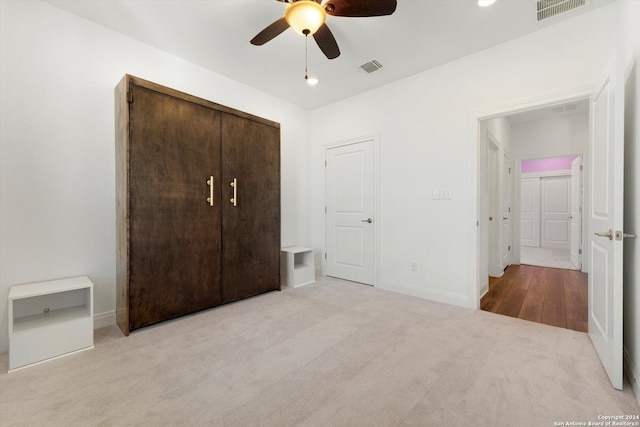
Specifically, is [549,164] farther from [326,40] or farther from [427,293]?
[326,40]

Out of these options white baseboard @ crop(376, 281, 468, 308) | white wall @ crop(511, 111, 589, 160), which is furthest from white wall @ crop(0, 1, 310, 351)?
white wall @ crop(511, 111, 589, 160)

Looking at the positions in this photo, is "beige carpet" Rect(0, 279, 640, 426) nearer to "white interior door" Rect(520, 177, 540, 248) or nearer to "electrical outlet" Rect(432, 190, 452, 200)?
"electrical outlet" Rect(432, 190, 452, 200)

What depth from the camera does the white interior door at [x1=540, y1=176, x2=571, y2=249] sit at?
6.79m

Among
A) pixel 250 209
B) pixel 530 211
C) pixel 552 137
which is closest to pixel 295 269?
pixel 250 209

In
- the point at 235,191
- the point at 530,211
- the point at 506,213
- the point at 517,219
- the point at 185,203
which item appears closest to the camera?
the point at 185,203

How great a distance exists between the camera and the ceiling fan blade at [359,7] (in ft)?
5.58

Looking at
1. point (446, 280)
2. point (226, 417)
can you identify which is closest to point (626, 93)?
point (446, 280)

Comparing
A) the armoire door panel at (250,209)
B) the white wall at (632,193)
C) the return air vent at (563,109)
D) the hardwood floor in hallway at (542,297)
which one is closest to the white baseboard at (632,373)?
the white wall at (632,193)

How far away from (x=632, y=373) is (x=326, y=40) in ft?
9.75

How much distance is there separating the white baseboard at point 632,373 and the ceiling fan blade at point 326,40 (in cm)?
286

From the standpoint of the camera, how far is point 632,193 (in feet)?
5.64

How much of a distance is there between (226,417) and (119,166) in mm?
2234

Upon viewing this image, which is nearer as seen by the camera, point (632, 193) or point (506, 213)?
point (632, 193)

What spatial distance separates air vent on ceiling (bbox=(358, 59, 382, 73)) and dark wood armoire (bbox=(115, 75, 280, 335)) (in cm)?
132
